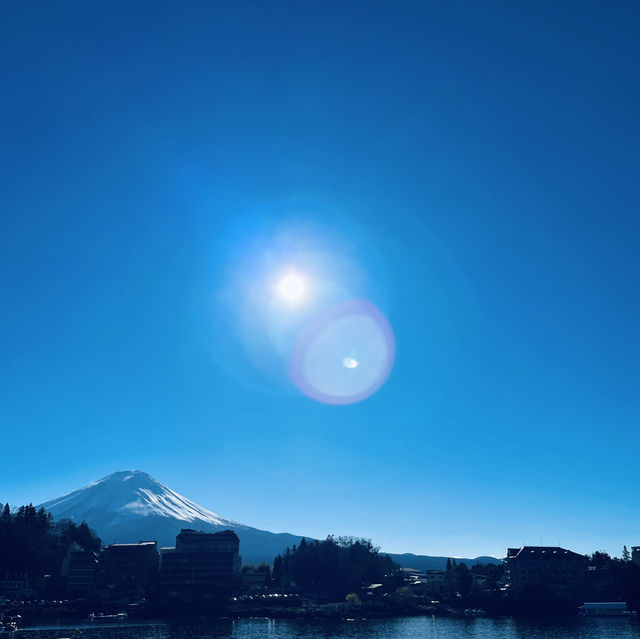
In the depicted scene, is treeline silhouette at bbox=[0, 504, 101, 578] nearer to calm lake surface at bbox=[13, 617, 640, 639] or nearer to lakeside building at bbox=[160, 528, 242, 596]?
lakeside building at bbox=[160, 528, 242, 596]

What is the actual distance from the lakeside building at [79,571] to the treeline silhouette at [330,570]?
46637mm

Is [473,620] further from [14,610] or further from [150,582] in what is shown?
[14,610]

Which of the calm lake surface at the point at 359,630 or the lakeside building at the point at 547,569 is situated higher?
the lakeside building at the point at 547,569

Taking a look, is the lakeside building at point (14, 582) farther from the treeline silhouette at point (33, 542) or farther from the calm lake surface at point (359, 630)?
the calm lake surface at point (359, 630)

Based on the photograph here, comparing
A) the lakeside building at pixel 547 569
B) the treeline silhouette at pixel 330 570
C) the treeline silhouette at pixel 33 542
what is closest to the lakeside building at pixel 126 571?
the treeline silhouette at pixel 33 542

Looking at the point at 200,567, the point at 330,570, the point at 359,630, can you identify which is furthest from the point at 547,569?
the point at 200,567

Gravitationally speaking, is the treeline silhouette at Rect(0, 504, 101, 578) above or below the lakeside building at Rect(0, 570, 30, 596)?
above

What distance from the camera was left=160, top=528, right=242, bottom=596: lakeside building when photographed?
125812 millimetres

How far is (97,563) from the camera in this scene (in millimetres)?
129000

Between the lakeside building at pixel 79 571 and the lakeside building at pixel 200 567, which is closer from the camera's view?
the lakeside building at pixel 79 571

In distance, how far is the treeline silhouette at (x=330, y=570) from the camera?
13450cm

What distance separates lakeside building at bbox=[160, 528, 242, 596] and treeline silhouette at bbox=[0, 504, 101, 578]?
29.7 meters

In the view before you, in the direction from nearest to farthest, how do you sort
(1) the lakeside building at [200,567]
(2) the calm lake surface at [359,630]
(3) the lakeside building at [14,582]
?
(2) the calm lake surface at [359,630]
(3) the lakeside building at [14,582]
(1) the lakeside building at [200,567]

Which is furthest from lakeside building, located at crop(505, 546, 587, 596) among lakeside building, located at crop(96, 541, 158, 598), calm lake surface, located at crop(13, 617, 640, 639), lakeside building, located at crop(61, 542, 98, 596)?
lakeside building, located at crop(61, 542, 98, 596)
